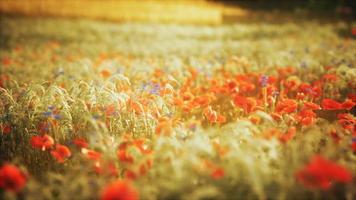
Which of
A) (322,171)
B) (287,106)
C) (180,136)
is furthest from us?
(287,106)

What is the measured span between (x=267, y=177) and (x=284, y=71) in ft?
9.02

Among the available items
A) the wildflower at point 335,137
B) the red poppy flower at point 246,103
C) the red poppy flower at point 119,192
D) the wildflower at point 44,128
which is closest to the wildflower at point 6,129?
the wildflower at point 44,128

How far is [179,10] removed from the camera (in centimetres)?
1838

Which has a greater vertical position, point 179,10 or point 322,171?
point 179,10

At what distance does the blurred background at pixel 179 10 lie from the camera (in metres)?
15.8

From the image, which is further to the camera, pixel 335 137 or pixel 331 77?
pixel 331 77

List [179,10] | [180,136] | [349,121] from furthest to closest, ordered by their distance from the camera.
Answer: [179,10]
[349,121]
[180,136]

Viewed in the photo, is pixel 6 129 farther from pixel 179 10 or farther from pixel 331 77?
pixel 179 10

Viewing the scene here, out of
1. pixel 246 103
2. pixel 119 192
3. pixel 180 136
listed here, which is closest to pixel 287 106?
pixel 246 103

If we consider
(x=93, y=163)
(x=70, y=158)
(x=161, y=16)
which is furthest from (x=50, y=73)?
(x=161, y=16)

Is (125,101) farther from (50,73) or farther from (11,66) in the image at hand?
(11,66)

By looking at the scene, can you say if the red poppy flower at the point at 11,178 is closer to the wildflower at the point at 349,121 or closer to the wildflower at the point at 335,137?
the wildflower at the point at 335,137

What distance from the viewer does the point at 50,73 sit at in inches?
221

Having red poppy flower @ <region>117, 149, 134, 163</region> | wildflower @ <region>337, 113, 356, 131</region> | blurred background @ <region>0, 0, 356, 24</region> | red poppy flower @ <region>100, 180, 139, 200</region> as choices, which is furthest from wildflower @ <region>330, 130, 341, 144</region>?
blurred background @ <region>0, 0, 356, 24</region>
